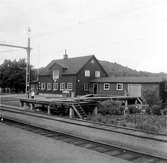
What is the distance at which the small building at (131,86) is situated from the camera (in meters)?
30.0

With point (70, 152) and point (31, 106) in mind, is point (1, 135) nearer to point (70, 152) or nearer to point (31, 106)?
point (70, 152)

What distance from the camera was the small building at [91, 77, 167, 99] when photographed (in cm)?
2997

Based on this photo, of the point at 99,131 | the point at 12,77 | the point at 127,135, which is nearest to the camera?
the point at 127,135

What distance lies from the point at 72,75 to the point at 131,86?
1083cm

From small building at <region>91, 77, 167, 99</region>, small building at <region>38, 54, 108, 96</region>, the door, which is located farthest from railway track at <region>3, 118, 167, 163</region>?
small building at <region>38, 54, 108, 96</region>

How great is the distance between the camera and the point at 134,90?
32219mm

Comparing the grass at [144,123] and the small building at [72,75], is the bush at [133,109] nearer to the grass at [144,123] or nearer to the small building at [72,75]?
the grass at [144,123]

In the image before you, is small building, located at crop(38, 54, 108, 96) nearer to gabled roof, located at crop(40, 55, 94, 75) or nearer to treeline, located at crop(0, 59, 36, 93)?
gabled roof, located at crop(40, 55, 94, 75)

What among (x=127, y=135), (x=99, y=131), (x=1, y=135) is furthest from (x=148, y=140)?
(x=1, y=135)

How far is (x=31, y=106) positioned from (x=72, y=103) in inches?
232

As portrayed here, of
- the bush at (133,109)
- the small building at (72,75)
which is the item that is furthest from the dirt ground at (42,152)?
the small building at (72,75)

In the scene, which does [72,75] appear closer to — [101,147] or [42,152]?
[101,147]

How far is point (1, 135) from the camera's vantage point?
10688mm

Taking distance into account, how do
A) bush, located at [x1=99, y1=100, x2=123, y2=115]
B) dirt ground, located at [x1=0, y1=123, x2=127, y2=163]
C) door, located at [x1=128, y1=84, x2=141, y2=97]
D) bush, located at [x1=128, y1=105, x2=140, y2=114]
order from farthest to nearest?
door, located at [x1=128, y1=84, x2=141, y2=97] → bush, located at [x1=128, y1=105, x2=140, y2=114] → bush, located at [x1=99, y1=100, x2=123, y2=115] → dirt ground, located at [x1=0, y1=123, x2=127, y2=163]
